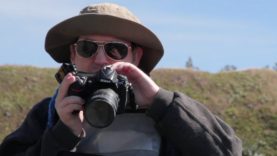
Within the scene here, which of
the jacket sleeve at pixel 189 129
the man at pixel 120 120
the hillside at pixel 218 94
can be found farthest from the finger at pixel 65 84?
the hillside at pixel 218 94

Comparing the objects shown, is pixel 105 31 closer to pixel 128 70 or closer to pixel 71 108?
pixel 128 70

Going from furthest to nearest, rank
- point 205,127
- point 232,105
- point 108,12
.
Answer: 1. point 232,105
2. point 108,12
3. point 205,127

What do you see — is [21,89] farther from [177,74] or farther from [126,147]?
[126,147]

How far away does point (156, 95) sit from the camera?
10.3 feet

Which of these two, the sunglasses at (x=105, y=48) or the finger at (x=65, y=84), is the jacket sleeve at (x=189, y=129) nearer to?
the sunglasses at (x=105, y=48)

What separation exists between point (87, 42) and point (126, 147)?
1.57 feet

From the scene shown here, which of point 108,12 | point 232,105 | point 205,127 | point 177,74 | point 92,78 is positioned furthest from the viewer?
point 177,74

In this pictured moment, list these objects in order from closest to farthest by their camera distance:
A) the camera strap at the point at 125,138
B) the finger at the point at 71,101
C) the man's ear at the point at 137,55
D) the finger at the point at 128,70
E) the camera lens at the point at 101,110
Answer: the camera lens at the point at 101,110, the finger at the point at 71,101, the finger at the point at 128,70, the camera strap at the point at 125,138, the man's ear at the point at 137,55

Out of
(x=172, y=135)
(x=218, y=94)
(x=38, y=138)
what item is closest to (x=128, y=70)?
(x=172, y=135)

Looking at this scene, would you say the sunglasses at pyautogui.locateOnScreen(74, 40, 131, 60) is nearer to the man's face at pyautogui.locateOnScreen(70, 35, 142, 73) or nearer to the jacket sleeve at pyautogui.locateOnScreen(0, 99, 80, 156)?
the man's face at pyautogui.locateOnScreen(70, 35, 142, 73)

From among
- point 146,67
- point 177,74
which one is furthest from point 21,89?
point 146,67

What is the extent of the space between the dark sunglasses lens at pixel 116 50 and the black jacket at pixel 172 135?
0.74 ft

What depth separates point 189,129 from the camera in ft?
10.1

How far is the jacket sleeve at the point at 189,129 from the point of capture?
3039 mm
